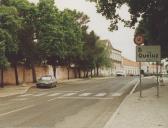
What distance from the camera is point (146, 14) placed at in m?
31.3

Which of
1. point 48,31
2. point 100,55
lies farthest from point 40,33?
point 100,55

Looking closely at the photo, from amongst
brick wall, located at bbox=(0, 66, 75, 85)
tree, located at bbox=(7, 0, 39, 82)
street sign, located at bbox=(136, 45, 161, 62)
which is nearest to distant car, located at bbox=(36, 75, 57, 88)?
brick wall, located at bbox=(0, 66, 75, 85)

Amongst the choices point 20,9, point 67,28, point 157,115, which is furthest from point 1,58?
point 157,115

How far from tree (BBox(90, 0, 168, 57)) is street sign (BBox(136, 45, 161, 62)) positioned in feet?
5.32

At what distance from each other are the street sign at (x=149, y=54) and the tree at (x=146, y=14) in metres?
1.62

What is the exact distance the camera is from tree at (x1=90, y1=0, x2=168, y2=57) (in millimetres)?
29703

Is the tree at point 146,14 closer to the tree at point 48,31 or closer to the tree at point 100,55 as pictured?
the tree at point 48,31

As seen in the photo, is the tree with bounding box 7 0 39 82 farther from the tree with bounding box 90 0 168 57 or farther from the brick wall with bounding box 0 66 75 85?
the tree with bounding box 90 0 168 57

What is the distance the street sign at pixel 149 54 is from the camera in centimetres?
2950

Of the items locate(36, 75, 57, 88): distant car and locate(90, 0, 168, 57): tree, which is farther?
locate(36, 75, 57, 88): distant car

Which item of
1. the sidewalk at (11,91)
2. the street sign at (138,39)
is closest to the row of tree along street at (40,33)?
the sidewalk at (11,91)

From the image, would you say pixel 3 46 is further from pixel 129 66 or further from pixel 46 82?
pixel 129 66

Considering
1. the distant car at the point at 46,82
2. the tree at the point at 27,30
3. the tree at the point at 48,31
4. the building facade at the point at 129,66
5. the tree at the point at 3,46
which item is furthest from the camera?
the building facade at the point at 129,66

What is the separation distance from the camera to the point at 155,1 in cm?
2955
